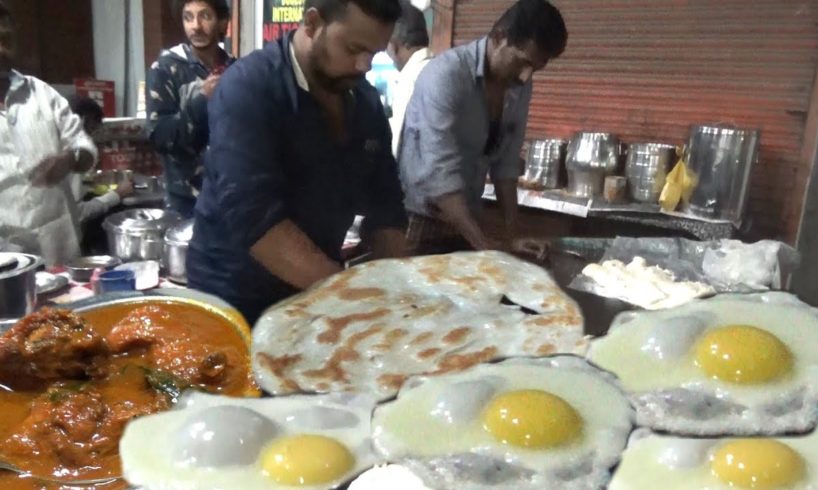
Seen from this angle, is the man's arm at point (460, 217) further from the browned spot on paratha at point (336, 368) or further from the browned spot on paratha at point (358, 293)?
the browned spot on paratha at point (336, 368)

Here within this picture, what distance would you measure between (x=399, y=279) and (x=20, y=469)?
58 centimetres

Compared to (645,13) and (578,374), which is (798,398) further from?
(645,13)

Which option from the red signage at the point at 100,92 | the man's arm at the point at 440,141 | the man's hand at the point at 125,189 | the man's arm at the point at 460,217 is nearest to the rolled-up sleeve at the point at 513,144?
the man's arm at the point at 440,141

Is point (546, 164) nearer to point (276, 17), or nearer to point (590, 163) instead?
point (590, 163)

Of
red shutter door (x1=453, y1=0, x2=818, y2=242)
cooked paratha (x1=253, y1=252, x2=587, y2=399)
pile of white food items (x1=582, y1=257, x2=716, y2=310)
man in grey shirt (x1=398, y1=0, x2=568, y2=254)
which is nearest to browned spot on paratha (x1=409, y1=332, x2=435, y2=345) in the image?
cooked paratha (x1=253, y1=252, x2=587, y2=399)

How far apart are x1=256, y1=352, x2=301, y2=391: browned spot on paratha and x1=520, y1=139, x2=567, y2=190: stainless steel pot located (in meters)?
1.89

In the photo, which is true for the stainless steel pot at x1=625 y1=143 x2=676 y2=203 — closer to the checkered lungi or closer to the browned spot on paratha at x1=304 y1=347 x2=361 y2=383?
the checkered lungi

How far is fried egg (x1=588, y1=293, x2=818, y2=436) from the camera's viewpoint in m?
0.67

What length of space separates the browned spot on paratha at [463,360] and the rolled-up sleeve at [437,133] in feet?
2.50

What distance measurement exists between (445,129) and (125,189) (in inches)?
71.3

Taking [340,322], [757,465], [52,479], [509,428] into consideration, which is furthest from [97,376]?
[757,465]

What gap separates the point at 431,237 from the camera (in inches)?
55.7

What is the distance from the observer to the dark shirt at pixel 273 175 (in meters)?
0.99

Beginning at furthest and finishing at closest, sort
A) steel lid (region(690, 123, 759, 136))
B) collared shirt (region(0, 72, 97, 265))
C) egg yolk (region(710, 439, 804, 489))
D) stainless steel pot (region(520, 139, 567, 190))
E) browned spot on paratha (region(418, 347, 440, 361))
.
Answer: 1. stainless steel pot (region(520, 139, 567, 190))
2. steel lid (region(690, 123, 759, 136))
3. collared shirt (region(0, 72, 97, 265))
4. browned spot on paratha (region(418, 347, 440, 361))
5. egg yolk (region(710, 439, 804, 489))
